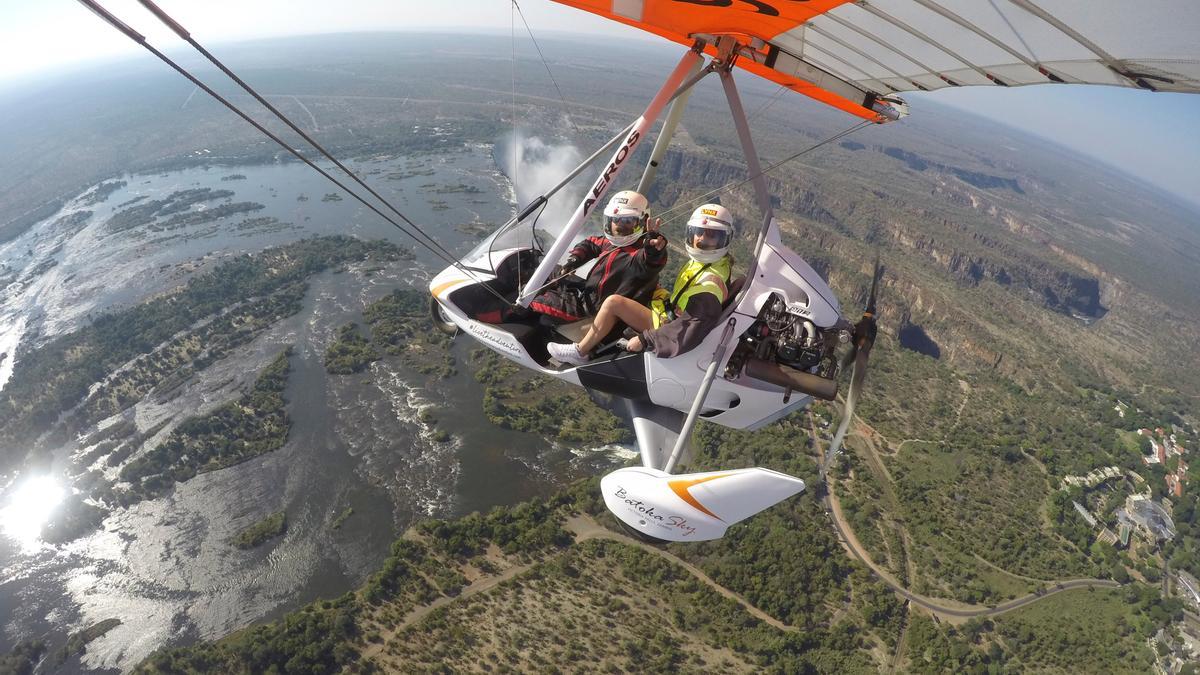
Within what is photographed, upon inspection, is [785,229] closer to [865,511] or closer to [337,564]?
[865,511]

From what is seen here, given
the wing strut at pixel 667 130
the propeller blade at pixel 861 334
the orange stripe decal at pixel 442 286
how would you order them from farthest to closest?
the orange stripe decal at pixel 442 286 < the wing strut at pixel 667 130 < the propeller blade at pixel 861 334

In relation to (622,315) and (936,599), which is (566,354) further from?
(936,599)

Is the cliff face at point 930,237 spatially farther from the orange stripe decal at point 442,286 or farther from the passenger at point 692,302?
the passenger at point 692,302

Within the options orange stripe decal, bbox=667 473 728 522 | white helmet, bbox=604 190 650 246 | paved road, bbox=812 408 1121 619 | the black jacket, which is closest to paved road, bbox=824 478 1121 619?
paved road, bbox=812 408 1121 619

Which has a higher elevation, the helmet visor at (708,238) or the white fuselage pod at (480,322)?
the helmet visor at (708,238)

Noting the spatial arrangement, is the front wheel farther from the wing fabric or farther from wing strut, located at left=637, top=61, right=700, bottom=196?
the wing fabric

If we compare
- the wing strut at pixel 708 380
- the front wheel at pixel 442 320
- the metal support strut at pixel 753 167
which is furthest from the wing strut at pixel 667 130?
the front wheel at pixel 442 320
